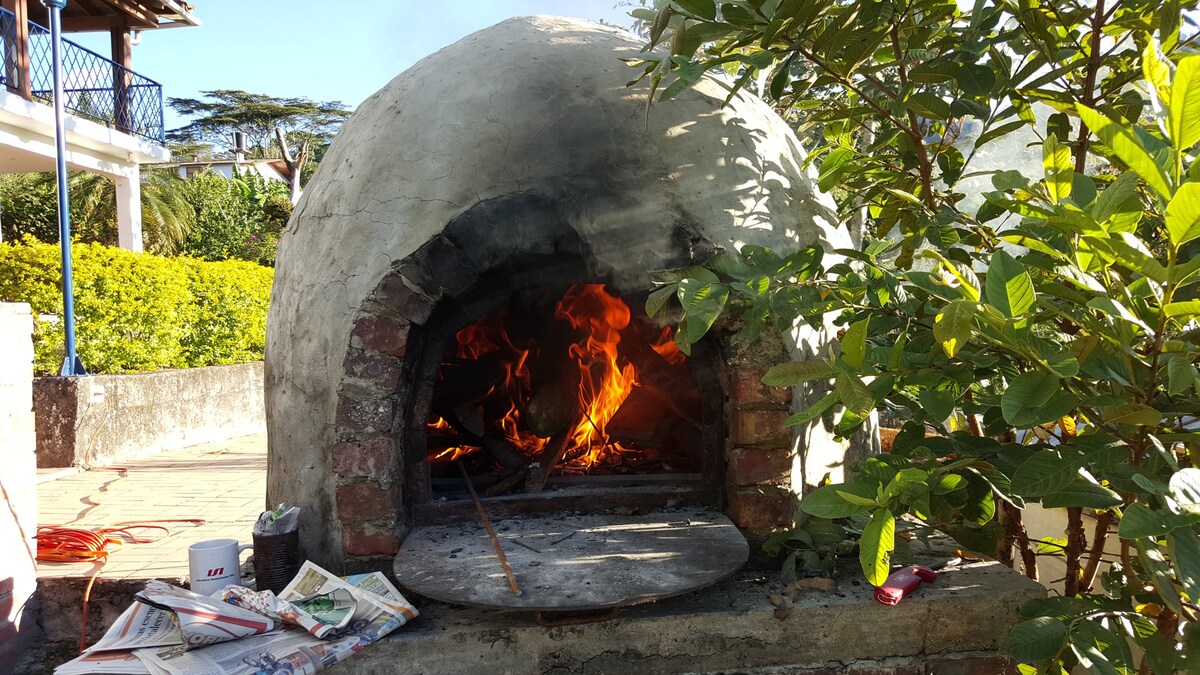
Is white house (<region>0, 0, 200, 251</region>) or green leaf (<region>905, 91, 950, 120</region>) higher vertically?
white house (<region>0, 0, 200, 251</region>)

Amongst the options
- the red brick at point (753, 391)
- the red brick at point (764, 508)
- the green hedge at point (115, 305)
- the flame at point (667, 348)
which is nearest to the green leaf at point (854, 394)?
the red brick at point (753, 391)

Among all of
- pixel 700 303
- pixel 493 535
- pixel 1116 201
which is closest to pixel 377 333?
pixel 493 535

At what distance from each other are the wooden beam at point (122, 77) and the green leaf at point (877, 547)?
1458 centimetres

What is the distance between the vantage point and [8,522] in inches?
106

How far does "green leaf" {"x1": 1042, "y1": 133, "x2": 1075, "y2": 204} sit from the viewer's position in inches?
66.2

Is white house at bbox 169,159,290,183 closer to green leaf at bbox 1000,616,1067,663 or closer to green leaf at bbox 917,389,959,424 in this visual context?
green leaf at bbox 917,389,959,424

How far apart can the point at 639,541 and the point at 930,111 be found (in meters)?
1.60

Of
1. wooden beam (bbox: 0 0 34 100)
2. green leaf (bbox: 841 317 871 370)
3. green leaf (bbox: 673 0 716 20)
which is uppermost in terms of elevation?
wooden beam (bbox: 0 0 34 100)

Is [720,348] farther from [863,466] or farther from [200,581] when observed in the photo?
[200,581]

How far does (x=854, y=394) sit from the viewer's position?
1.74 metres

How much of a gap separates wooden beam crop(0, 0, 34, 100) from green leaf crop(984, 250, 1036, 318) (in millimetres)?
13468

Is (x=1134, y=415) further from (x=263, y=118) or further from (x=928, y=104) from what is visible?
(x=263, y=118)

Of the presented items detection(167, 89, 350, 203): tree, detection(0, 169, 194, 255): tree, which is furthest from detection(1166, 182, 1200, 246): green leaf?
detection(167, 89, 350, 203): tree

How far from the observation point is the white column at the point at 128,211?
44.6 feet
